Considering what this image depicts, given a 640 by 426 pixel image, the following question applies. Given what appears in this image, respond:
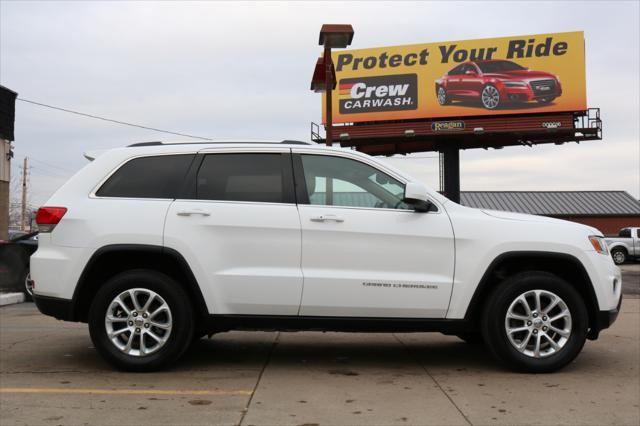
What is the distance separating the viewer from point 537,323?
16.8 feet

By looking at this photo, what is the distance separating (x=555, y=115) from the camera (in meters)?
39.2

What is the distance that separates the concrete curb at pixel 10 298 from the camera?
10266mm

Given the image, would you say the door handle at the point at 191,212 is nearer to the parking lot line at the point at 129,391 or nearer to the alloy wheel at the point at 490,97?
the parking lot line at the point at 129,391

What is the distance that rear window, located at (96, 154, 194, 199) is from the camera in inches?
210

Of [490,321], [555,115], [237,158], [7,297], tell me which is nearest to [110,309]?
[237,158]

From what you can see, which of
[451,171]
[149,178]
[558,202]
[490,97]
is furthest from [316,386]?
[558,202]

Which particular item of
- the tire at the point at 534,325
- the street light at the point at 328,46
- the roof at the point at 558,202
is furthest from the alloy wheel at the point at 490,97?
the tire at the point at 534,325

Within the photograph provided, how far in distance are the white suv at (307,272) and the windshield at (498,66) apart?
117ft

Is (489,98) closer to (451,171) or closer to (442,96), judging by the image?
(442,96)

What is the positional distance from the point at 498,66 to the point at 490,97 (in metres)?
1.92

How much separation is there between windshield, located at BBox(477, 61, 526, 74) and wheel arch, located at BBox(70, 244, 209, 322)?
3653 cm

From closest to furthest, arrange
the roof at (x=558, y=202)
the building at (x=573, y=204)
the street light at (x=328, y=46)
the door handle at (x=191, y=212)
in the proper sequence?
the door handle at (x=191, y=212), the street light at (x=328, y=46), the building at (x=573, y=204), the roof at (x=558, y=202)

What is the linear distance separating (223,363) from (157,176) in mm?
1742

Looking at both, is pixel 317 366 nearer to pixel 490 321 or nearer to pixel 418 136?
pixel 490 321
